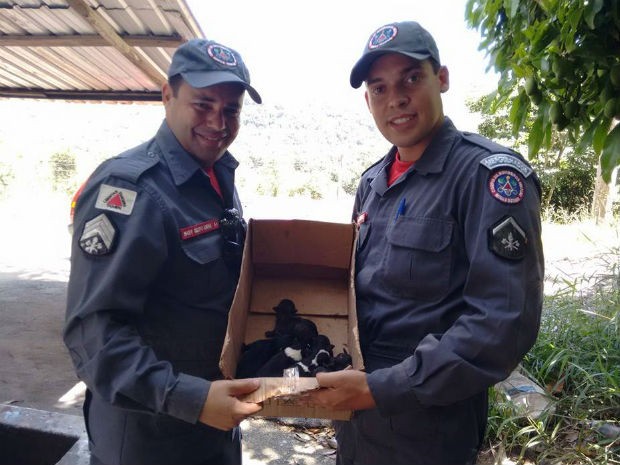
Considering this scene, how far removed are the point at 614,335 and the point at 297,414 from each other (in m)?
2.81

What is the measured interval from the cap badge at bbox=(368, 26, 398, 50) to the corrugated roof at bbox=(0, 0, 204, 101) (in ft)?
6.99

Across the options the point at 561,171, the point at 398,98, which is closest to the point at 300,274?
the point at 398,98

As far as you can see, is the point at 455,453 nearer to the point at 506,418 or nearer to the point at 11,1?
the point at 506,418

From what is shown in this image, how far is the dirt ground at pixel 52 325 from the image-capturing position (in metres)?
3.07

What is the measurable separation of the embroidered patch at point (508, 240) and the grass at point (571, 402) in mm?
1718

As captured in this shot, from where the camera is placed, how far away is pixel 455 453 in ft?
4.95

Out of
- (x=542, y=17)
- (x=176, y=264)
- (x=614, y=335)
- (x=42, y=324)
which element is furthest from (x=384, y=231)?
(x=42, y=324)

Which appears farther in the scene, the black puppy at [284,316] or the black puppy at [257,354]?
the black puppy at [284,316]

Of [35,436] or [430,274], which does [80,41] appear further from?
[430,274]

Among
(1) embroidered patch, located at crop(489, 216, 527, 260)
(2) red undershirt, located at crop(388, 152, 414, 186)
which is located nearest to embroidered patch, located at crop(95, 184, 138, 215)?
(2) red undershirt, located at crop(388, 152, 414, 186)

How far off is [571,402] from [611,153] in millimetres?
2021

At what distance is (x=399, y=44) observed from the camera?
1558 mm

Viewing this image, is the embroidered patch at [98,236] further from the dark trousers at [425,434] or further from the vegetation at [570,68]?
the vegetation at [570,68]

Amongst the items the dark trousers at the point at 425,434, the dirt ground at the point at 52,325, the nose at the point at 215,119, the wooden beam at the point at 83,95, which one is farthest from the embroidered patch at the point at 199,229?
the wooden beam at the point at 83,95
